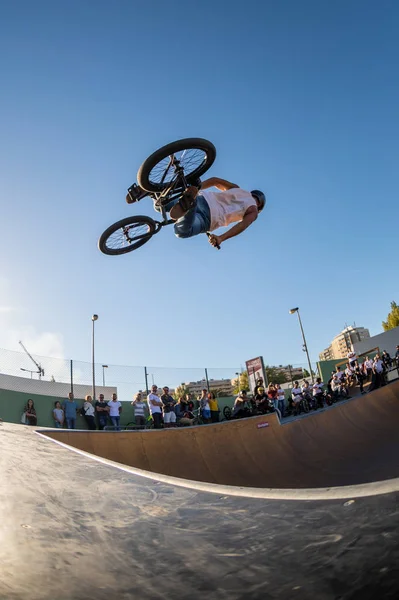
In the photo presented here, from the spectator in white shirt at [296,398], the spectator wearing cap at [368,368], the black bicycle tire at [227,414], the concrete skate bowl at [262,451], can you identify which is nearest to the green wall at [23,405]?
the black bicycle tire at [227,414]

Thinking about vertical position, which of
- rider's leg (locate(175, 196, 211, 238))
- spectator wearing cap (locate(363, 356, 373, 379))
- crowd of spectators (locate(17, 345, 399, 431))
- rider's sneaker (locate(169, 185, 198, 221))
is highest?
rider's sneaker (locate(169, 185, 198, 221))

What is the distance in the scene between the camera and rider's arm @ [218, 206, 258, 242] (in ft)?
15.7

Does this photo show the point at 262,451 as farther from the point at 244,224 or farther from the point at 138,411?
the point at 138,411

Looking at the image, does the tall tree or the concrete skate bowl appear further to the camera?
the tall tree

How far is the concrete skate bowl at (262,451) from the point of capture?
5.64m

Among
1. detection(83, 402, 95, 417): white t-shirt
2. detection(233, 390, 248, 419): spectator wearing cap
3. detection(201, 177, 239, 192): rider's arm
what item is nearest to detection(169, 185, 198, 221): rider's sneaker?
detection(201, 177, 239, 192): rider's arm

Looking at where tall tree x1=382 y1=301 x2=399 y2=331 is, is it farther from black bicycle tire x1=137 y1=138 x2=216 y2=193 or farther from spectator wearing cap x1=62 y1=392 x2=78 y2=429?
black bicycle tire x1=137 y1=138 x2=216 y2=193

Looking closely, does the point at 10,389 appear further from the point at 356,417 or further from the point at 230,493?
the point at 230,493

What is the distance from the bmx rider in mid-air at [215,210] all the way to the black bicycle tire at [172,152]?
290mm

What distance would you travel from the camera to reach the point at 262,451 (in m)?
7.46

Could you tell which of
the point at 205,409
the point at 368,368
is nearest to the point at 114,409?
the point at 205,409

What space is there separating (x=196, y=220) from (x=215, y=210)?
0.30 meters

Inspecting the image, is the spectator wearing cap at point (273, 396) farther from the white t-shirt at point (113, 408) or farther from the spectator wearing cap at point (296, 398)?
the white t-shirt at point (113, 408)

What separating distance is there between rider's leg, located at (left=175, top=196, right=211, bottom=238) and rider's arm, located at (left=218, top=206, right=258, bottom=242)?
1.31ft
